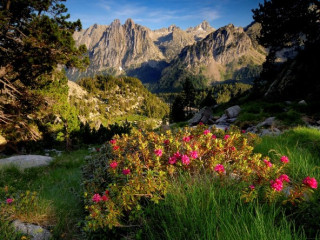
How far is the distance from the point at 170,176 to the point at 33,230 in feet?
8.52

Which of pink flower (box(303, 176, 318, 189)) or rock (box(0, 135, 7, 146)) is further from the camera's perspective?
rock (box(0, 135, 7, 146))

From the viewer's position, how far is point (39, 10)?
52.7ft

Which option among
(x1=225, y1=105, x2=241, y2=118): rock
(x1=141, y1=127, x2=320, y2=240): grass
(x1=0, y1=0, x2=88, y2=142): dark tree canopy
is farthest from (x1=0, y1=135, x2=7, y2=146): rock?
(x1=141, y1=127, x2=320, y2=240): grass

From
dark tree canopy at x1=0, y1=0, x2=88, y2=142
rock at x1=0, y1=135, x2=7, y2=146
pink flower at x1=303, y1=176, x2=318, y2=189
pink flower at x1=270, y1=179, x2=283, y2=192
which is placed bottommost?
rock at x1=0, y1=135, x2=7, y2=146

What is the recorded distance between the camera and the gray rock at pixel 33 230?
124 inches

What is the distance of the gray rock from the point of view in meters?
3.16

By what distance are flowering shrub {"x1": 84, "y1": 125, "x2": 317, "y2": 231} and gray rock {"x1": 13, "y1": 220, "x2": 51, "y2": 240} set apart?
0.79 metres

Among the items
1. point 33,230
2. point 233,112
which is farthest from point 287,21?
point 33,230

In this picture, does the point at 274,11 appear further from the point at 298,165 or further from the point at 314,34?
the point at 298,165

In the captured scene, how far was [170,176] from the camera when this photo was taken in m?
3.68

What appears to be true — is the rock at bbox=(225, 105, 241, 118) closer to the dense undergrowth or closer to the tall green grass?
the dense undergrowth

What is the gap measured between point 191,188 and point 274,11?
77.1 ft

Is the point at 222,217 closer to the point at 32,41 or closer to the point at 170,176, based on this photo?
the point at 170,176

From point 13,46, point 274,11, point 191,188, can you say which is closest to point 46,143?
point 13,46
